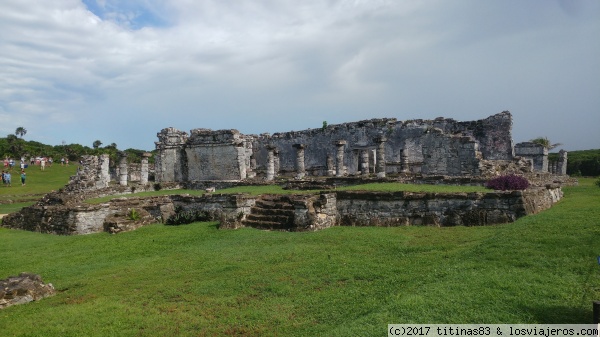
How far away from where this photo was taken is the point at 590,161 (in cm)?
4247

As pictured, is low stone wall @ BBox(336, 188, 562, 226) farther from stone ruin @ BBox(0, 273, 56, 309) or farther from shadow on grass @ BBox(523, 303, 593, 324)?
stone ruin @ BBox(0, 273, 56, 309)

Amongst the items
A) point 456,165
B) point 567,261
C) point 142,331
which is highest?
point 456,165

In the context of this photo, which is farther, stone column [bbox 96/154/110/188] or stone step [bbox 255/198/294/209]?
stone column [bbox 96/154/110/188]

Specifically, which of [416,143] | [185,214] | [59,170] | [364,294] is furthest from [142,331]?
[59,170]

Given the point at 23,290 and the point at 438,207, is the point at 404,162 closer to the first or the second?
the point at 438,207

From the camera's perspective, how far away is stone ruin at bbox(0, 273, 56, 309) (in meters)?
6.55

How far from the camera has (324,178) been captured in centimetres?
2100

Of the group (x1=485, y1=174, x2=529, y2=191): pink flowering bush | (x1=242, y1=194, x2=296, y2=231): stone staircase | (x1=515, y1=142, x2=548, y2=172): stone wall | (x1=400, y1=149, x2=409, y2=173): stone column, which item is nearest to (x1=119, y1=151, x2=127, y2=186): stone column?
(x1=242, y1=194, x2=296, y2=231): stone staircase

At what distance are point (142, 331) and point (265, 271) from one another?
2589 mm

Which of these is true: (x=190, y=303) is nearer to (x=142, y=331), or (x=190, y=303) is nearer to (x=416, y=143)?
(x=142, y=331)

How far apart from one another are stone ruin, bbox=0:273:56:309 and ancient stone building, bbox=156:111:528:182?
56.0ft

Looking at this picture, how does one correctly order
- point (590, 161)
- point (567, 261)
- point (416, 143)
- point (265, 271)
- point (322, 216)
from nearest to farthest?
point (567, 261)
point (265, 271)
point (322, 216)
point (416, 143)
point (590, 161)

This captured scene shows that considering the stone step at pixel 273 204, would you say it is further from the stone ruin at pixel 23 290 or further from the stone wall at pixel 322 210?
the stone ruin at pixel 23 290

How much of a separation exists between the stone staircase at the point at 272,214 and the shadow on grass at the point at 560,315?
7648 millimetres
